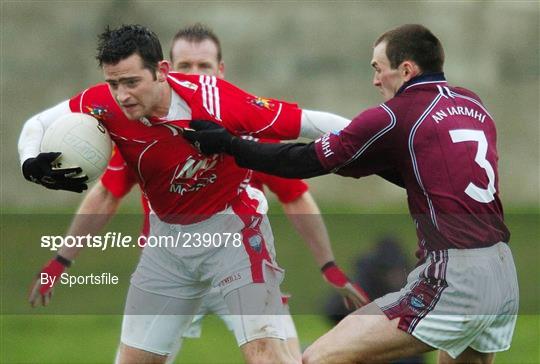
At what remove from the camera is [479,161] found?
199 inches

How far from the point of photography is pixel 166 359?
5984mm

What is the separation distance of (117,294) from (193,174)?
274 inches

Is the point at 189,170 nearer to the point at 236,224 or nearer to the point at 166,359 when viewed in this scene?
the point at 236,224

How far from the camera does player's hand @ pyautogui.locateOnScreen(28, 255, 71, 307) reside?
643cm

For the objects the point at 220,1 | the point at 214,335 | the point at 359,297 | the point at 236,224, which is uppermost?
the point at 220,1

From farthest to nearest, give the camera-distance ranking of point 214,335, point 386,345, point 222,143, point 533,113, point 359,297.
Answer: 1. point 533,113
2. point 214,335
3. point 359,297
4. point 222,143
5. point 386,345

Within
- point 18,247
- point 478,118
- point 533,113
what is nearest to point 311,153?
point 478,118

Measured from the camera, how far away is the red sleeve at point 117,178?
259 inches

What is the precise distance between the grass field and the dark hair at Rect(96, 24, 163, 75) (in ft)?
15.8

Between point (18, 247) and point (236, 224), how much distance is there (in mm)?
9196

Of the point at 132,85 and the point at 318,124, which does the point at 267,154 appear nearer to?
the point at 318,124

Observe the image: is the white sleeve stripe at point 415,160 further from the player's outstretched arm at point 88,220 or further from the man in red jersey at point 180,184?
the player's outstretched arm at point 88,220

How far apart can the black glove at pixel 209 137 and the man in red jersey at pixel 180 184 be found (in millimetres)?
85

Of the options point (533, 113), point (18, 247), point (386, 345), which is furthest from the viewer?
point (533, 113)
